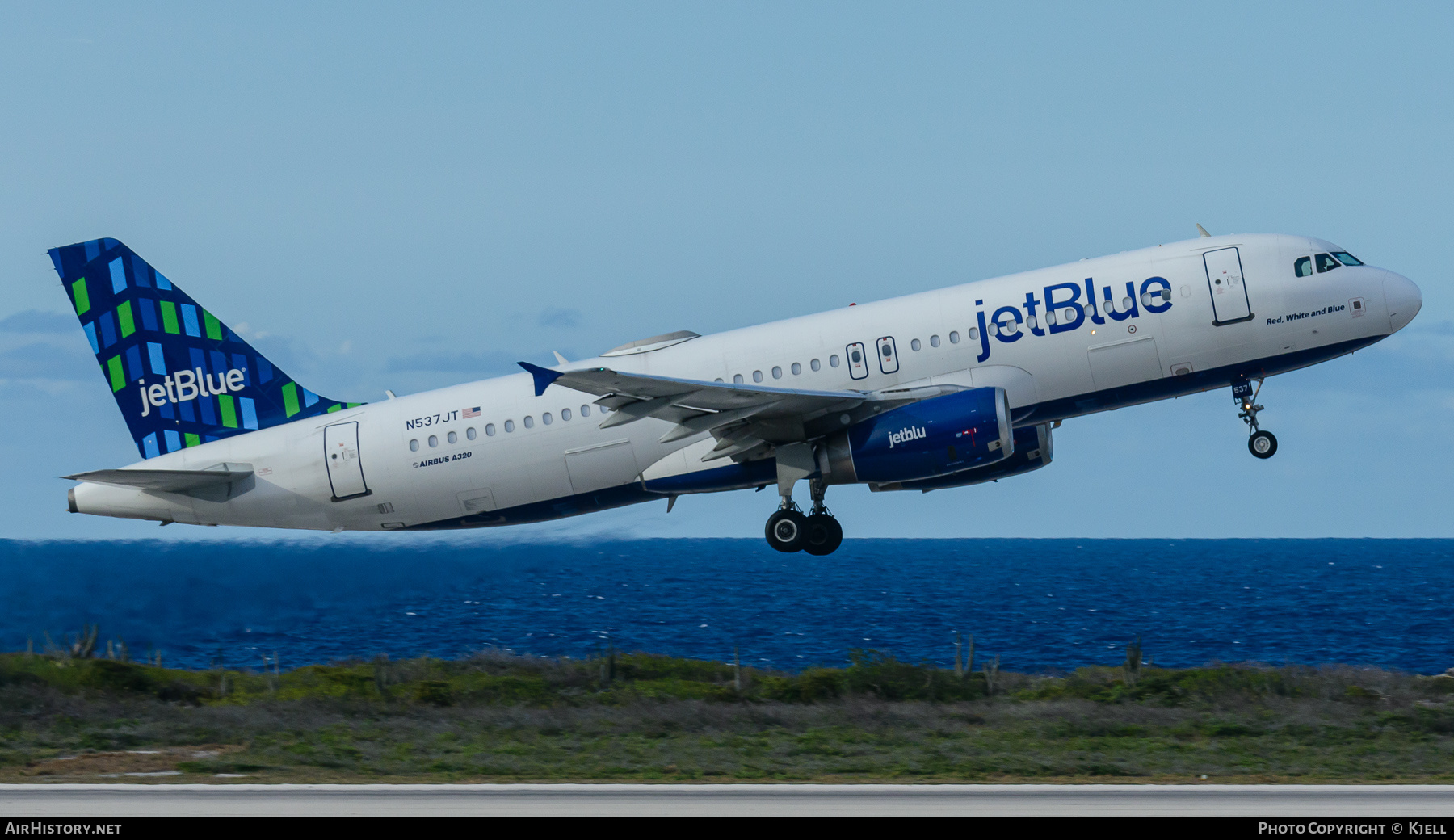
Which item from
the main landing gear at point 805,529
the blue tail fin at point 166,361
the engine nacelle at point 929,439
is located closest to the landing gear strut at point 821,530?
the main landing gear at point 805,529

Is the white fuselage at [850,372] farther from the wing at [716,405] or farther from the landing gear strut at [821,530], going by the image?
the landing gear strut at [821,530]

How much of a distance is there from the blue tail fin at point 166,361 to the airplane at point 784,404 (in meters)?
0.07

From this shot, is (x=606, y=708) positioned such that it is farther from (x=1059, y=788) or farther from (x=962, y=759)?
(x=1059, y=788)

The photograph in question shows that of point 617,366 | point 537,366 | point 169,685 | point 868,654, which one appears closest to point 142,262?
point 169,685

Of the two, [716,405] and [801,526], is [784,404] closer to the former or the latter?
[716,405]

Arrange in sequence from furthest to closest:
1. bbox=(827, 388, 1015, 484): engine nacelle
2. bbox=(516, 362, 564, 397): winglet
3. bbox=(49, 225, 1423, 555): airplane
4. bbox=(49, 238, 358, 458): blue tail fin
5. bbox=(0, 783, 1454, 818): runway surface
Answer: bbox=(49, 238, 358, 458): blue tail fin
bbox=(49, 225, 1423, 555): airplane
bbox=(827, 388, 1015, 484): engine nacelle
bbox=(516, 362, 564, 397): winglet
bbox=(0, 783, 1454, 818): runway surface

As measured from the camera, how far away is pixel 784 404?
78.4 ft

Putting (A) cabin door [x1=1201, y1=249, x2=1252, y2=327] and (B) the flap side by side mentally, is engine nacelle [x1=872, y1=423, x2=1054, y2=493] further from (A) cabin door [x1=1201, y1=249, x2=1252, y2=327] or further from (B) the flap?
(B) the flap

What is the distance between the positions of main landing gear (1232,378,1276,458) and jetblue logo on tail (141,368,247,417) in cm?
2128

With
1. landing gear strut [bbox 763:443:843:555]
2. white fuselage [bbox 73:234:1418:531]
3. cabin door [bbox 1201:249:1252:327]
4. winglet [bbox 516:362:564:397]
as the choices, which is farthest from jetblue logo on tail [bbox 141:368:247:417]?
cabin door [bbox 1201:249:1252:327]

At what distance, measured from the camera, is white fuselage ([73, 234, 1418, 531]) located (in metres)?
24.4

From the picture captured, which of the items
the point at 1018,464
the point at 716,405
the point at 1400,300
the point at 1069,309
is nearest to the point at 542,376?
the point at 716,405

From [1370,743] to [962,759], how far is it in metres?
7.81

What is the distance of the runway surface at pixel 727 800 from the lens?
16625 millimetres
